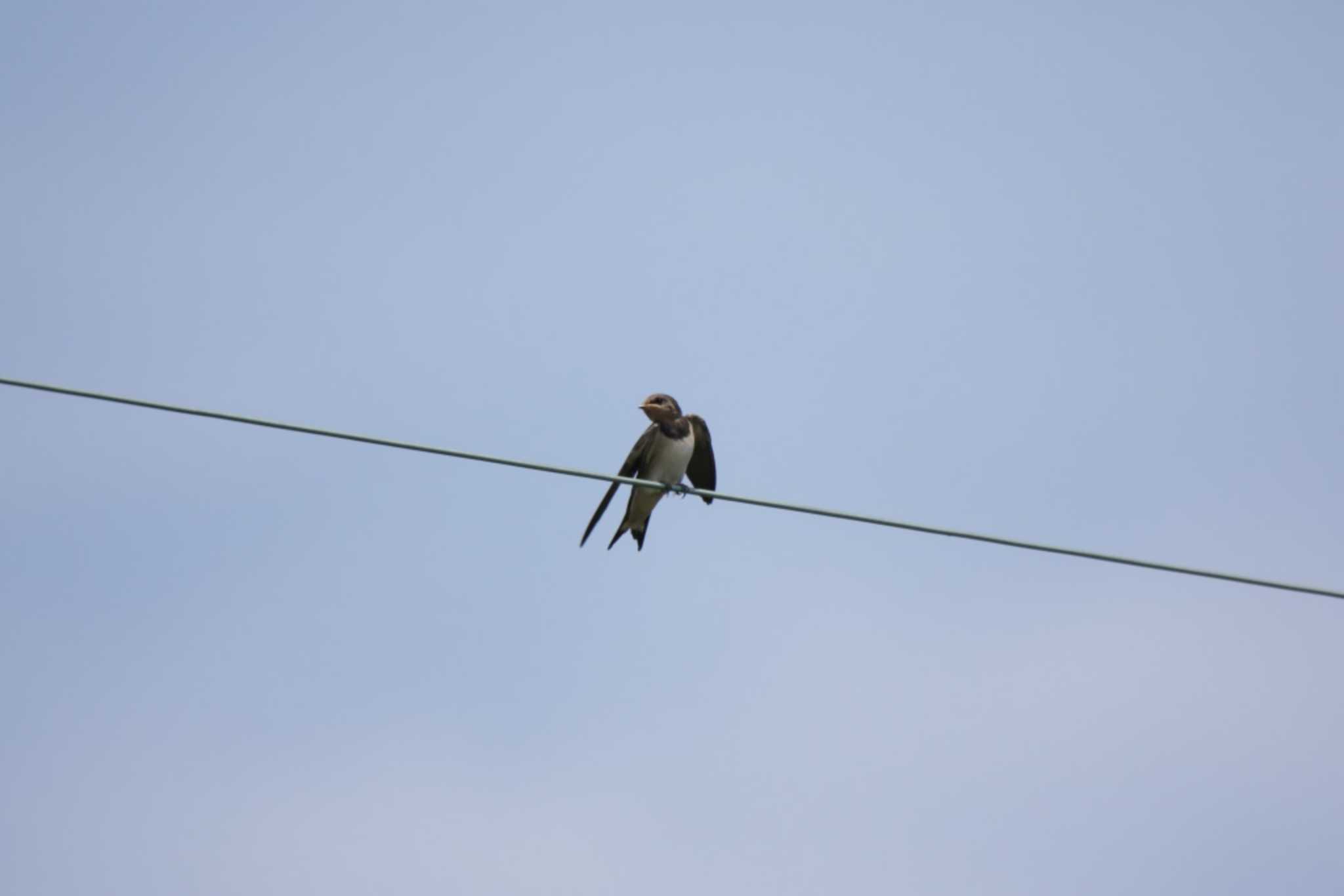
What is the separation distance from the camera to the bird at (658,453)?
13.2 meters

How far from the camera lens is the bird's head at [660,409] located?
13266 millimetres

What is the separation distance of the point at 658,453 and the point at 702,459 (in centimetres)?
87

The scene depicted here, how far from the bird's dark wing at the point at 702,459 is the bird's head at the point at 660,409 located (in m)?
0.23

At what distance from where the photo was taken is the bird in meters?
13.2

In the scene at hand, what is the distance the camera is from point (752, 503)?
25.6ft

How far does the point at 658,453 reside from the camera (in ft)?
43.5

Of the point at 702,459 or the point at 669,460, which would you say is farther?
the point at 702,459

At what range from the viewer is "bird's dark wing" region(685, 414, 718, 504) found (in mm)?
13773

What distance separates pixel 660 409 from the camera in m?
13.3

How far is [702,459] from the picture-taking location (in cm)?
1404

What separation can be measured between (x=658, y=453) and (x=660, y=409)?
348 millimetres

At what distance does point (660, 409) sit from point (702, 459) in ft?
3.05

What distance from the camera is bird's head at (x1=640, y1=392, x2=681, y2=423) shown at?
13.3 metres

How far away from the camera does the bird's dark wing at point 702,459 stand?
13.8 m
